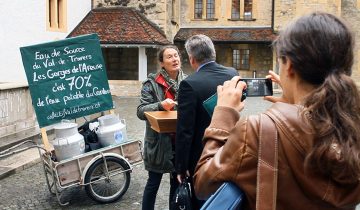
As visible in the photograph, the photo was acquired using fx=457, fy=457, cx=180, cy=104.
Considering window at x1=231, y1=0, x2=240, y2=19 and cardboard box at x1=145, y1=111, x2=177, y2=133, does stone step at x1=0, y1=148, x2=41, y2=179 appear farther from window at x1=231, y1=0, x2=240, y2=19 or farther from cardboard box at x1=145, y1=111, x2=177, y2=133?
window at x1=231, y1=0, x2=240, y2=19

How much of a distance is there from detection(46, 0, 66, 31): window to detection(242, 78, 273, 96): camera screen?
18.7 meters

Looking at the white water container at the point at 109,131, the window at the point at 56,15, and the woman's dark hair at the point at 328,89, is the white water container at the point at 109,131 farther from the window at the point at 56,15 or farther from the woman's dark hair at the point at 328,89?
the window at the point at 56,15

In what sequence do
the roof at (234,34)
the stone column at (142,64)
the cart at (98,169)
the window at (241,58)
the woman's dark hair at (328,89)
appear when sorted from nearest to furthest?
the woman's dark hair at (328,89), the cart at (98,169), the stone column at (142,64), the roof at (234,34), the window at (241,58)

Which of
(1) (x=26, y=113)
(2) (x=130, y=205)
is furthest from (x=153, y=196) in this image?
(1) (x=26, y=113)

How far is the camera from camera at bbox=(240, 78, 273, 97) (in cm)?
182

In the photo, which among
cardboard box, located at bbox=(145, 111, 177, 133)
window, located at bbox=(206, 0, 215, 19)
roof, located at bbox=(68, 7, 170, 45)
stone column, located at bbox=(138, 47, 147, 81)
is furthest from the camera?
window, located at bbox=(206, 0, 215, 19)

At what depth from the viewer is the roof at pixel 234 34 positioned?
25.4m

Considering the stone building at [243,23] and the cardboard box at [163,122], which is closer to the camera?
the cardboard box at [163,122]

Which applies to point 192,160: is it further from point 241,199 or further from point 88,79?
point 88,79

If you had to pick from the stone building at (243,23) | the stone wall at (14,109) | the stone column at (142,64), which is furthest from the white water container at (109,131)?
the stone building at (243,23)

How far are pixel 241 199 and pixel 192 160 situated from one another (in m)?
1.73

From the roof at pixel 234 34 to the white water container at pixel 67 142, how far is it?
20.9 metres

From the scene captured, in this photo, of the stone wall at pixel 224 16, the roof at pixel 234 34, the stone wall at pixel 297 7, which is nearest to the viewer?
the stone wall at pixel 297 7

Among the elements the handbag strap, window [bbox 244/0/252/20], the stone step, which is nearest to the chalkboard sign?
the stone step
